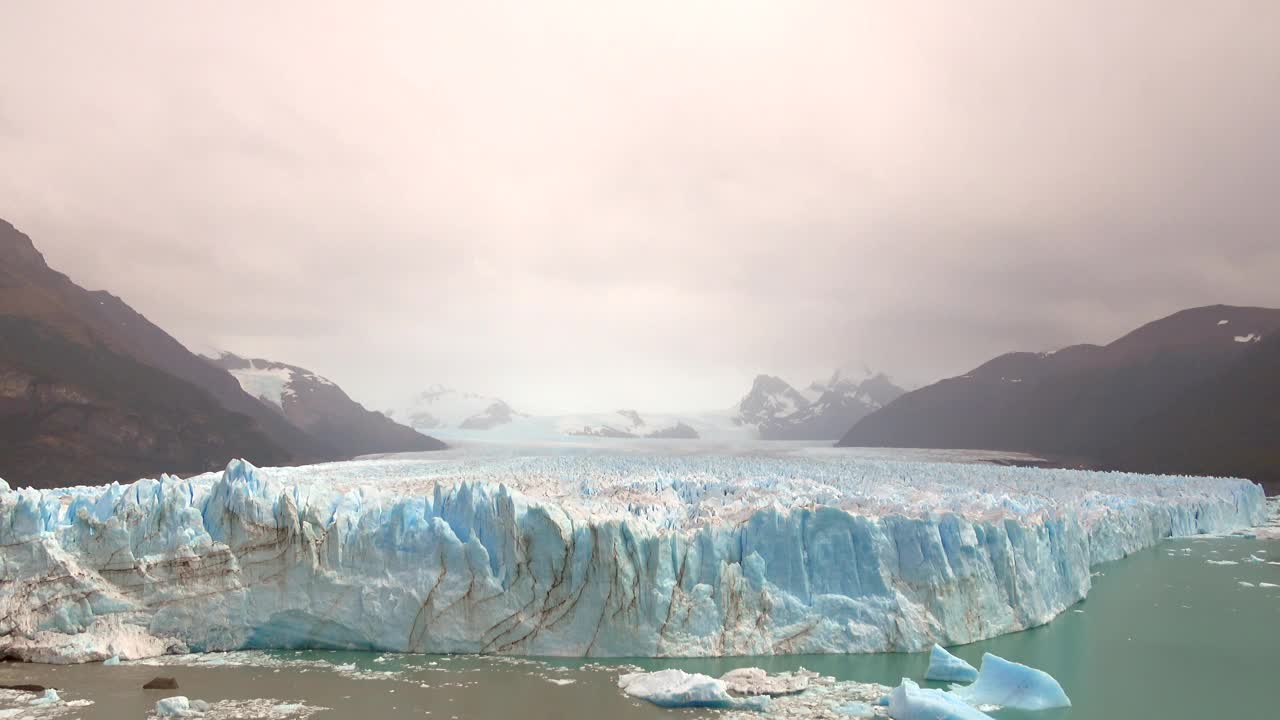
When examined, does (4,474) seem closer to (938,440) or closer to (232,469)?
(232,469)

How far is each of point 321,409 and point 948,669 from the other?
303 ft

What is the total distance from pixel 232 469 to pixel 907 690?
40.6 feet

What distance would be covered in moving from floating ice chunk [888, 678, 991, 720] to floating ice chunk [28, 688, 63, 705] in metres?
11.8

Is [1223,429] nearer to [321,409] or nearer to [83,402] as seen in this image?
[83,402]

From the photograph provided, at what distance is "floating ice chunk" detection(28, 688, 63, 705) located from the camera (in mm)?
11031

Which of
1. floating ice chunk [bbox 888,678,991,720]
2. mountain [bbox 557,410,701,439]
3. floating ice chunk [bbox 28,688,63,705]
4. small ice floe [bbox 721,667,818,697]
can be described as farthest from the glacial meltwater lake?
mountain [bbox 557,410,701,439]

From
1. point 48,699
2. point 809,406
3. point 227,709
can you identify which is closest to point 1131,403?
point 809,406

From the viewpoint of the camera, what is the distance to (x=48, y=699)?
11109mm

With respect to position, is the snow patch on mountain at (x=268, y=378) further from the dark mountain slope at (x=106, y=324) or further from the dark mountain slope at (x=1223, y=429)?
the dark mountain slope at (x=1223, y=429)

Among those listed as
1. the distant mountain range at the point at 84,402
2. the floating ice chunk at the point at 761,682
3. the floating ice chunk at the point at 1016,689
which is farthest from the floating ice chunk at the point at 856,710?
the distant mountain range at the point at 84,402

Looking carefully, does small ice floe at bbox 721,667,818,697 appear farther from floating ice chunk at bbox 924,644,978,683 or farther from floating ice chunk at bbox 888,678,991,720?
floating ice chunk at bbox 924,644,978,683

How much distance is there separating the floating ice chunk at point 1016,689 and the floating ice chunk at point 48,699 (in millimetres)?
12950

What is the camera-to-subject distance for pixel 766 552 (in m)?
14.5

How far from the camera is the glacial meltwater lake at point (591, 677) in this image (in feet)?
36.2
